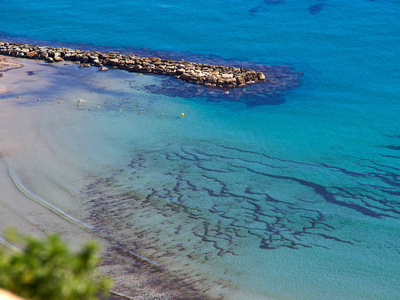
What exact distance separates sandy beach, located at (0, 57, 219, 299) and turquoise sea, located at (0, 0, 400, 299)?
9 cm

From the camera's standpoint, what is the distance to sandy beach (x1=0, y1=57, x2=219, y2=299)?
8117mm

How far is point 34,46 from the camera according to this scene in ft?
69.7

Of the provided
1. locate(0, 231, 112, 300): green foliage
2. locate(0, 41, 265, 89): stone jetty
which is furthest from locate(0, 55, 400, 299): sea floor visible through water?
locate(0, 231, 112, 300): green foliage

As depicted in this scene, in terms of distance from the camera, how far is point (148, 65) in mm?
18938

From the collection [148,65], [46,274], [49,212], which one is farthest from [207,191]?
[148,65]

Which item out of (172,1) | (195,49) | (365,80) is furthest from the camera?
(172,1)

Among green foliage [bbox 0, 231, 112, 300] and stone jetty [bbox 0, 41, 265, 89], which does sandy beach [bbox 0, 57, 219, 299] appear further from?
stone jetty [bbox 0, 41, 265, 89]

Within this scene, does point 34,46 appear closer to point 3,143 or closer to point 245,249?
point 3,143

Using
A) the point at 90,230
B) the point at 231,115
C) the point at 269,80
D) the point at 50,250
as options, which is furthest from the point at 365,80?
the point at 50,250

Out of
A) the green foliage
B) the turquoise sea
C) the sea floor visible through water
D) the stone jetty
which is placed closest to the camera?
→ the green foliage

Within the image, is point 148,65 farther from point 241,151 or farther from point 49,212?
point 49,212

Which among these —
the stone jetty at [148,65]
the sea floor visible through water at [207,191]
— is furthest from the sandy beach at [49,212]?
the stone jetty at [148,65]

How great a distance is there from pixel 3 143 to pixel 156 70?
7492mm

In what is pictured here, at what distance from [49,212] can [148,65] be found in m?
10.2
